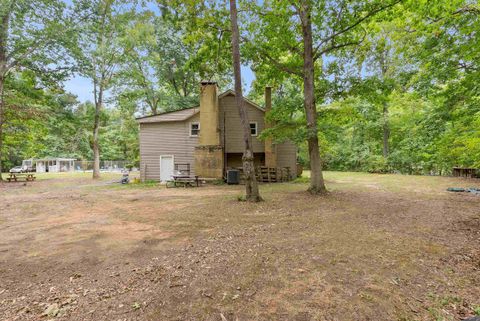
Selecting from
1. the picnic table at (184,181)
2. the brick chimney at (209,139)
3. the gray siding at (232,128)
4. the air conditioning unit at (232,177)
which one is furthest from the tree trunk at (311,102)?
the picnic table at (184,181)

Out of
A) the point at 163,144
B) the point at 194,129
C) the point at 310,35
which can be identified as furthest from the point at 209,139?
the point at 310,35

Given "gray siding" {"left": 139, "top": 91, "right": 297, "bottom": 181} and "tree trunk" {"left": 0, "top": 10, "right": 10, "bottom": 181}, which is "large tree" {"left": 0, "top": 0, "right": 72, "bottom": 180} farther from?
"gray siding" {"left": 139, "top": 91, "right": 297, "bottom": 181}

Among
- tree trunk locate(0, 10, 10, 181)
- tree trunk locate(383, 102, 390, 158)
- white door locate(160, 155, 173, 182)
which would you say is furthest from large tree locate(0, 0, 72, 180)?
tree trunk locate(383, 102, 390, 158)

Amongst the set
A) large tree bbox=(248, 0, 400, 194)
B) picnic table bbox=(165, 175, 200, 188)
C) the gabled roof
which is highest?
large tree bbox=(248, 0, 400, 194)

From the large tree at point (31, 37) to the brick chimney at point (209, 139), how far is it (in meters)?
10.9

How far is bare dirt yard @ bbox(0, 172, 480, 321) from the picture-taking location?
2.44 metres

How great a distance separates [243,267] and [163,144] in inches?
581

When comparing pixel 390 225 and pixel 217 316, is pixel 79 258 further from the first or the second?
pixel 390 225

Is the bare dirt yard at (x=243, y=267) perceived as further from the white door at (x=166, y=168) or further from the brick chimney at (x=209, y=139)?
the white door at (x=166, y=168)

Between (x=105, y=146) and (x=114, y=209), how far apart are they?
3946cm

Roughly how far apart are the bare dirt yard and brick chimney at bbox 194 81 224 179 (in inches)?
344

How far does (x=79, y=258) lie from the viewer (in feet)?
12.3

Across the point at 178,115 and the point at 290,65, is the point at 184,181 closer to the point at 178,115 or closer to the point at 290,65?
the point at 178,115

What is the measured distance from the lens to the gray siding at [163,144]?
1647 centimetres
